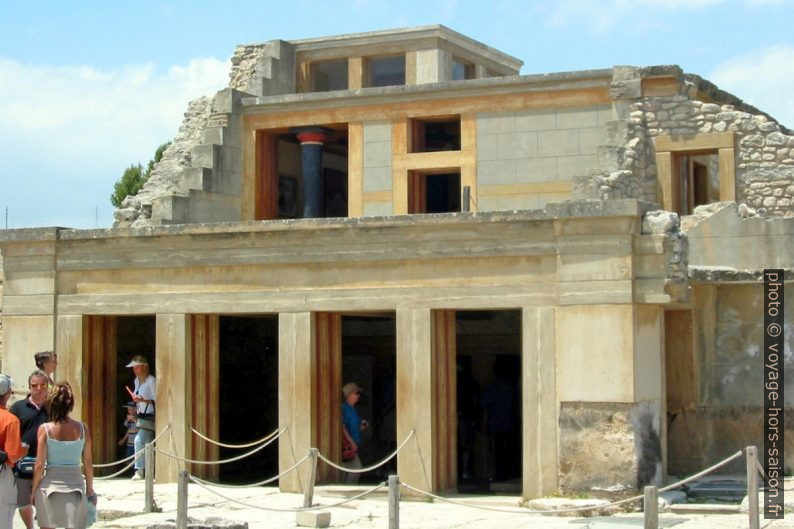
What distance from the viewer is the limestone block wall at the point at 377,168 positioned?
2462 centimetres

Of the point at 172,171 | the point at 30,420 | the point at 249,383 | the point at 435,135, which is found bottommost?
the point at 249,383

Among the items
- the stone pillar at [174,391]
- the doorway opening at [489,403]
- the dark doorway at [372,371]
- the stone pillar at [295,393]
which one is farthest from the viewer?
the dark doorway at [372,371]

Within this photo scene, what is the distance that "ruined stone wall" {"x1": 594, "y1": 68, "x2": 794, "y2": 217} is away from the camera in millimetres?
20984

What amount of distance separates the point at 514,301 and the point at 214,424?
462 cm

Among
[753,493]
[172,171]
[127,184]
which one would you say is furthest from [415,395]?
[127,184]

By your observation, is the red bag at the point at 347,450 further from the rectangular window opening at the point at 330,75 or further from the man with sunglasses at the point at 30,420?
the rectangular window opening at the point at 330,75

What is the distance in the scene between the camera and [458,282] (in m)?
16.2

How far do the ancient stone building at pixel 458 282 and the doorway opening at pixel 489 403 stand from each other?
5cm

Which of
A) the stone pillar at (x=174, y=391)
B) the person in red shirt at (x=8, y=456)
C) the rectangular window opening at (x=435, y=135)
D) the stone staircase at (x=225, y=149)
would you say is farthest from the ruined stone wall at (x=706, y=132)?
the person in red shirt at (x=8, y=456)

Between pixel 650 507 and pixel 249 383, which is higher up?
pixel 249 383

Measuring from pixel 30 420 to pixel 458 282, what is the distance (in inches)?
228

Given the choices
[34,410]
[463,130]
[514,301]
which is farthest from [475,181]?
[34,410]

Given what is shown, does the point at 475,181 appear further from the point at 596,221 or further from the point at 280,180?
the point at 596,221

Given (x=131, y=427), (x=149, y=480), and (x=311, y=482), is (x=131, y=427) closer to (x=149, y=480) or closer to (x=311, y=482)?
(x=149, y=480)
